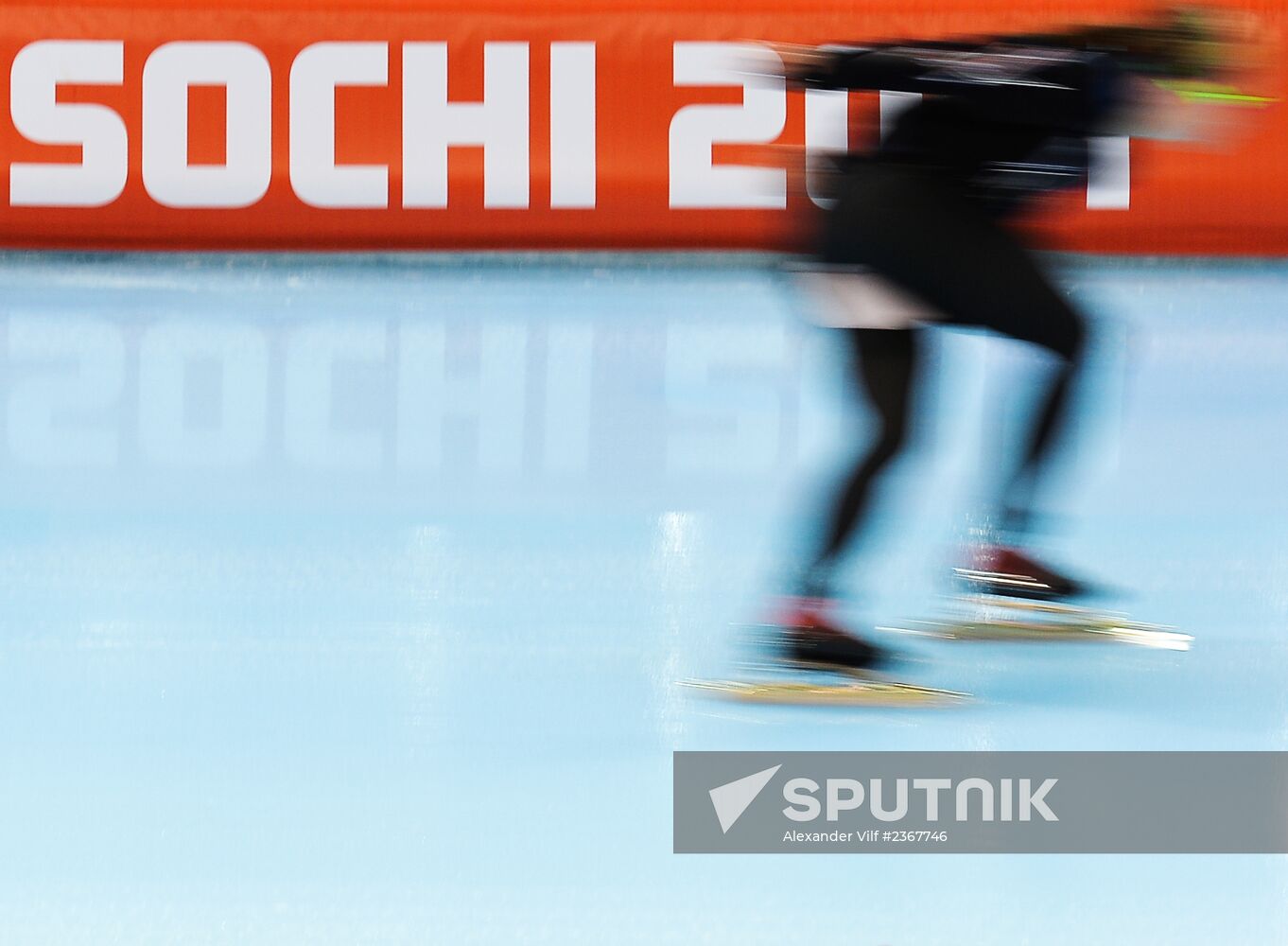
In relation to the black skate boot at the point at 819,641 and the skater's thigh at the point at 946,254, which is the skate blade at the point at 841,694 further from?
the skater's thigh at the point at 946,254

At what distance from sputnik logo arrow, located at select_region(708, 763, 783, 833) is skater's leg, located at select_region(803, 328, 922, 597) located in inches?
19.5

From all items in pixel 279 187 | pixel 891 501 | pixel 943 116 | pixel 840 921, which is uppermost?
pixel 279 187

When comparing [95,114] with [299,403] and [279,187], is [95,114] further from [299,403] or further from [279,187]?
[299,403]

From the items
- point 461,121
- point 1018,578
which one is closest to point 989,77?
point 1018,578

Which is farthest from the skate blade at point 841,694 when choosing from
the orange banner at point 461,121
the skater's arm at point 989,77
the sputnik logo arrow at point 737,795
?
the orange banner at point 461,121

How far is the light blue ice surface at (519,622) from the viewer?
177cm

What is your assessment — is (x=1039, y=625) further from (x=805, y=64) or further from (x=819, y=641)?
(x=805, y=64)

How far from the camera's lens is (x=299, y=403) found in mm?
4961

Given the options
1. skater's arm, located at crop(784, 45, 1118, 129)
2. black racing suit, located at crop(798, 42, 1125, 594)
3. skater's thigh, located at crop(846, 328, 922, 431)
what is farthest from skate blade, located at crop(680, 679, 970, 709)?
skater's arm, located at crop(784, 45, 1118, 129)

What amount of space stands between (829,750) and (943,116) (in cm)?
101

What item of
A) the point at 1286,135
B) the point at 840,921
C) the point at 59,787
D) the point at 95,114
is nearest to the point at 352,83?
the point at 95,114

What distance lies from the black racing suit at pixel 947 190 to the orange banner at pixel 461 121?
5.39 meters

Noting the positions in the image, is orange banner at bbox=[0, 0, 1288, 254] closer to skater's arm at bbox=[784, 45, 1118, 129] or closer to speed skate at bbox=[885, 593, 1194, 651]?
speed skate at bbox=[885, 593, 1194, 651]

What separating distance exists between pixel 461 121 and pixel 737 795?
6.39m
